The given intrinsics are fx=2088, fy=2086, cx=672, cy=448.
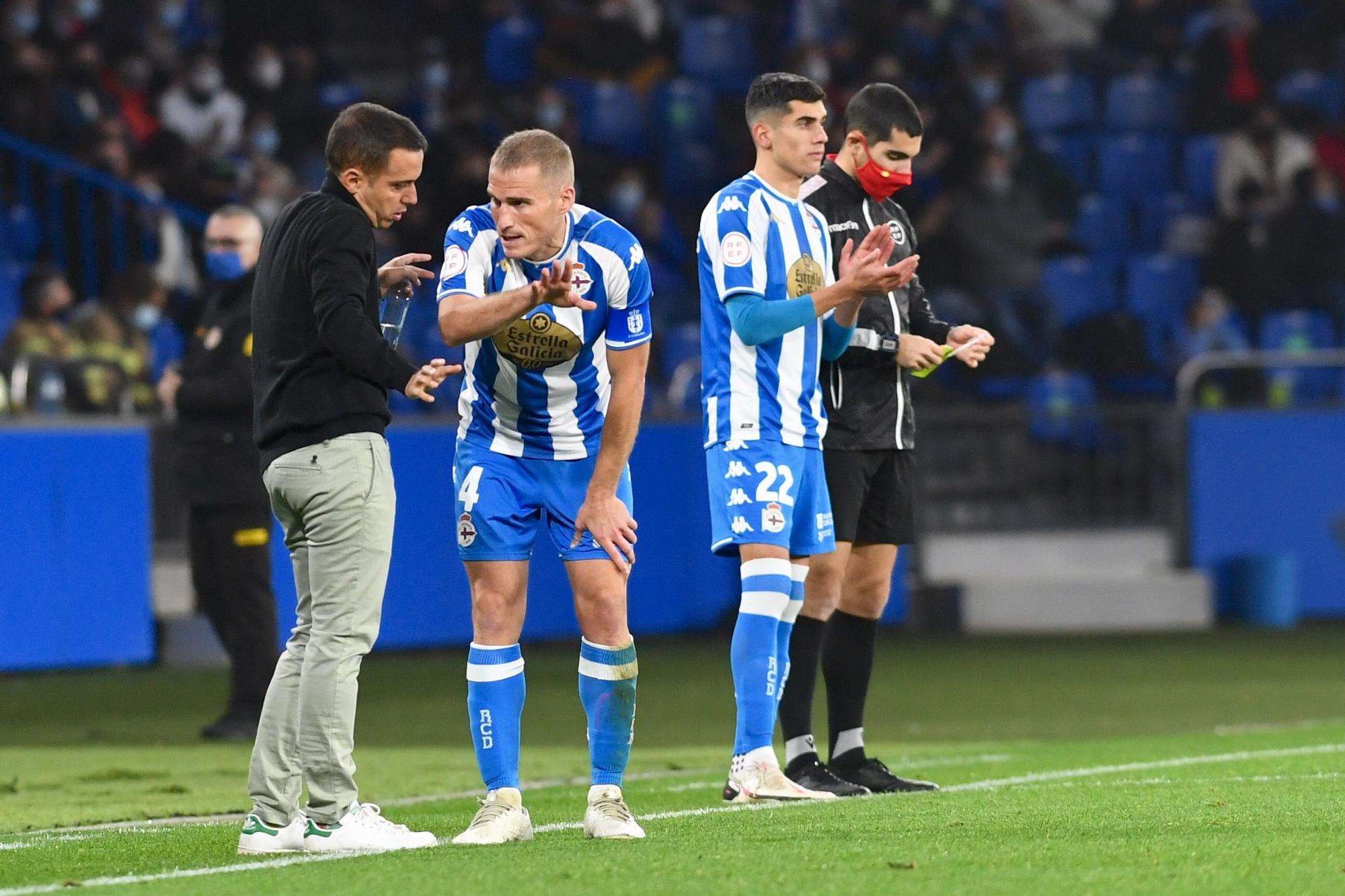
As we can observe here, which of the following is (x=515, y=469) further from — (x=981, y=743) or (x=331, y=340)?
(x=981, y=743)

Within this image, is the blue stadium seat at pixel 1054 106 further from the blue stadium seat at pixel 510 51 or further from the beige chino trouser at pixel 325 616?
the beige chino trouser at pixel 325 616

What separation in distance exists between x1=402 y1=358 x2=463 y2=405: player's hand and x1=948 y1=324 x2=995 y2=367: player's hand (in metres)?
2.28

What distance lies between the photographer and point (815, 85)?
22.1 feet

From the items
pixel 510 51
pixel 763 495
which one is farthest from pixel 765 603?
pixel 510 51

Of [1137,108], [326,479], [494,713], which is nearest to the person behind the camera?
[326,479]

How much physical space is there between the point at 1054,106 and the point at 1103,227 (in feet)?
5.32

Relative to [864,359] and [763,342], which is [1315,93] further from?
[763,342]

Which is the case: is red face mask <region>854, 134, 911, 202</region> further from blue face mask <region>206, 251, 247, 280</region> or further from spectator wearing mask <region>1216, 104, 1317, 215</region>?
spectator wearing mask <region>1216, 104, 1317, 215</region>

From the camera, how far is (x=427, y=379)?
5180 mm

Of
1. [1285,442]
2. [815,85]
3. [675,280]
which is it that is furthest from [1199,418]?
[815,85]

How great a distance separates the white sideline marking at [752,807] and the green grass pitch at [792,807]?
2 cm

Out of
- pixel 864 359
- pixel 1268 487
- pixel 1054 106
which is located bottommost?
pixel 1268 487

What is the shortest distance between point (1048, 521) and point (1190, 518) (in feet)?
3.87

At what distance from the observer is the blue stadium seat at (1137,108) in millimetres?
21078
